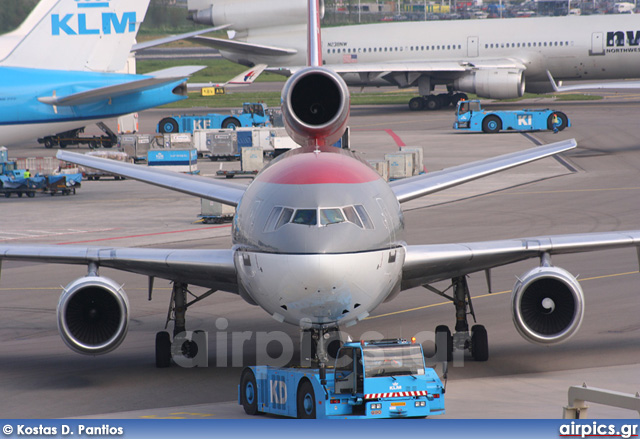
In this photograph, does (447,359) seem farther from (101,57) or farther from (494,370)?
(101,57)

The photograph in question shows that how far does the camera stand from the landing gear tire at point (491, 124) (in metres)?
64.2

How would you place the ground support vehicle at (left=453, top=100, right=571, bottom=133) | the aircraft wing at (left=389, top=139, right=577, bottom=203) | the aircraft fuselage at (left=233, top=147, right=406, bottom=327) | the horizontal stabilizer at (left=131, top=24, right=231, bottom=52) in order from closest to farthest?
the aircraft fuselage at (left=233, top=147, right=406, bottom=327)
the aircraft wing at (left=389, top=139, right=577, bottom=203)
the horizontal stabilizer at (left=131, top=24, right=231, bottom=52)
the ground support vehicle at (left=453, top=100, right=571, bottom=133)

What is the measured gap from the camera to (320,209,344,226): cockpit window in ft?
45.5

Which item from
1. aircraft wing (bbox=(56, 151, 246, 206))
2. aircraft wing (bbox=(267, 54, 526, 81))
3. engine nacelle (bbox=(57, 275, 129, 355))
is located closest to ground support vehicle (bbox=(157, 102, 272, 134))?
aircraft wing (bbox=(267, 54, 526, 81))

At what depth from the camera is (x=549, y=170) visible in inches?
1895

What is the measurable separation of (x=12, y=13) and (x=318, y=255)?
7858cm

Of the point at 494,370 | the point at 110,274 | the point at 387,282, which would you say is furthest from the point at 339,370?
the point at 110,274

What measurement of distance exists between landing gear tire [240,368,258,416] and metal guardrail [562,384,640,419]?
5.57m

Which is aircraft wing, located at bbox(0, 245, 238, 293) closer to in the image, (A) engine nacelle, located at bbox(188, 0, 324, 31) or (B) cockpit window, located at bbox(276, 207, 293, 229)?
(B) cockpit window, located at bbox(276, 207, 293, 229)

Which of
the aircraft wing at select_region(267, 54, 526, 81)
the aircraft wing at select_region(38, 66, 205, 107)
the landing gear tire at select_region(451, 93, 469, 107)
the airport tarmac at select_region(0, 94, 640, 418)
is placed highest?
the aircraft wing at select_region(267, 54, 526, 81)

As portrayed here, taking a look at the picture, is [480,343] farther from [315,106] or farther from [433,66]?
[433,66]

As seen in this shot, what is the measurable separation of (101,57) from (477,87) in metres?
39.3

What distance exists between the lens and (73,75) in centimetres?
4266

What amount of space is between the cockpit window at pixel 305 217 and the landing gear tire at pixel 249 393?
2.68m
